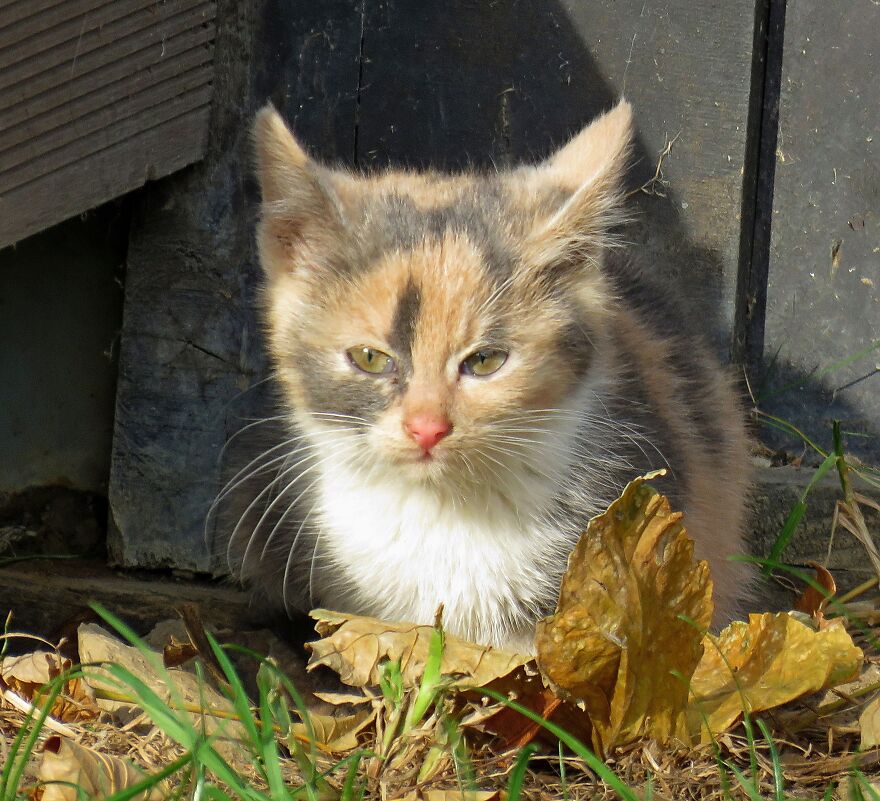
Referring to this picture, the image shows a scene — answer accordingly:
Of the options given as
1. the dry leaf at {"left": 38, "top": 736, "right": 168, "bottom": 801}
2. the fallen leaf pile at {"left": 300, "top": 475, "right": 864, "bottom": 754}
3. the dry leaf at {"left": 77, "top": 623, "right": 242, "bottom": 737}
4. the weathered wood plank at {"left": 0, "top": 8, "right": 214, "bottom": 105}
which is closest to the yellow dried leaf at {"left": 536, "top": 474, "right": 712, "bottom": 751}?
the fallen leaf pile at {"left": 300, "top": 475, "right": 864, "bottom": 754}

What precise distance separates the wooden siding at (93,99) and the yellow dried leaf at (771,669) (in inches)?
67.2

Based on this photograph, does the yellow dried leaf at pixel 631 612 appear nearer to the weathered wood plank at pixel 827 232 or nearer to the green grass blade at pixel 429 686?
the green grass blade at pixel 429 686

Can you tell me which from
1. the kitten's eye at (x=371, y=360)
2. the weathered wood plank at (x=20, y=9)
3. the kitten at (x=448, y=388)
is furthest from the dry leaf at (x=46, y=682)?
the weathered wood plank at (x=20, y=9)

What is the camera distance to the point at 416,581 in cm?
230

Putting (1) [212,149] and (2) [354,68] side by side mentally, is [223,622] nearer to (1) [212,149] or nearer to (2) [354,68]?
(1) [212,149]

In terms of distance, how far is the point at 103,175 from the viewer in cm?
259

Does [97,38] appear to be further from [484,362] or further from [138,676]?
[138,676]

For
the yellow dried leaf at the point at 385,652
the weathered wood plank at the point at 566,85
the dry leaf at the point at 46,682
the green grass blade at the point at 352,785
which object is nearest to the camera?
the green grass blade at the point at 352,785

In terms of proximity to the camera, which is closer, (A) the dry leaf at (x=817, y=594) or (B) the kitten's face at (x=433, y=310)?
(B) the kitten's face at (x=433, y=310)

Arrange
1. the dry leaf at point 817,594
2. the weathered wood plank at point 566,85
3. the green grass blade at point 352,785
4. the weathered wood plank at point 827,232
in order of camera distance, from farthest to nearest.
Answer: the weathered wood plank at point 827,232 → the weathered wood plank at point 566,85 → the dry leaf at point 817,594 → the green grass blade at point 352,785

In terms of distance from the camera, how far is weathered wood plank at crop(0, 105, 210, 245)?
7.99 feet

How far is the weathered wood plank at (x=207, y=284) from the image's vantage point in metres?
2.85

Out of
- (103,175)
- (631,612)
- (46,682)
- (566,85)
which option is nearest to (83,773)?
(46,682)

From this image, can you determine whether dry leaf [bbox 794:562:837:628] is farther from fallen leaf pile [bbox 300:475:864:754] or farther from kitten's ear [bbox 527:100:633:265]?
kitten's ear [bbox 527:100:633:265]
